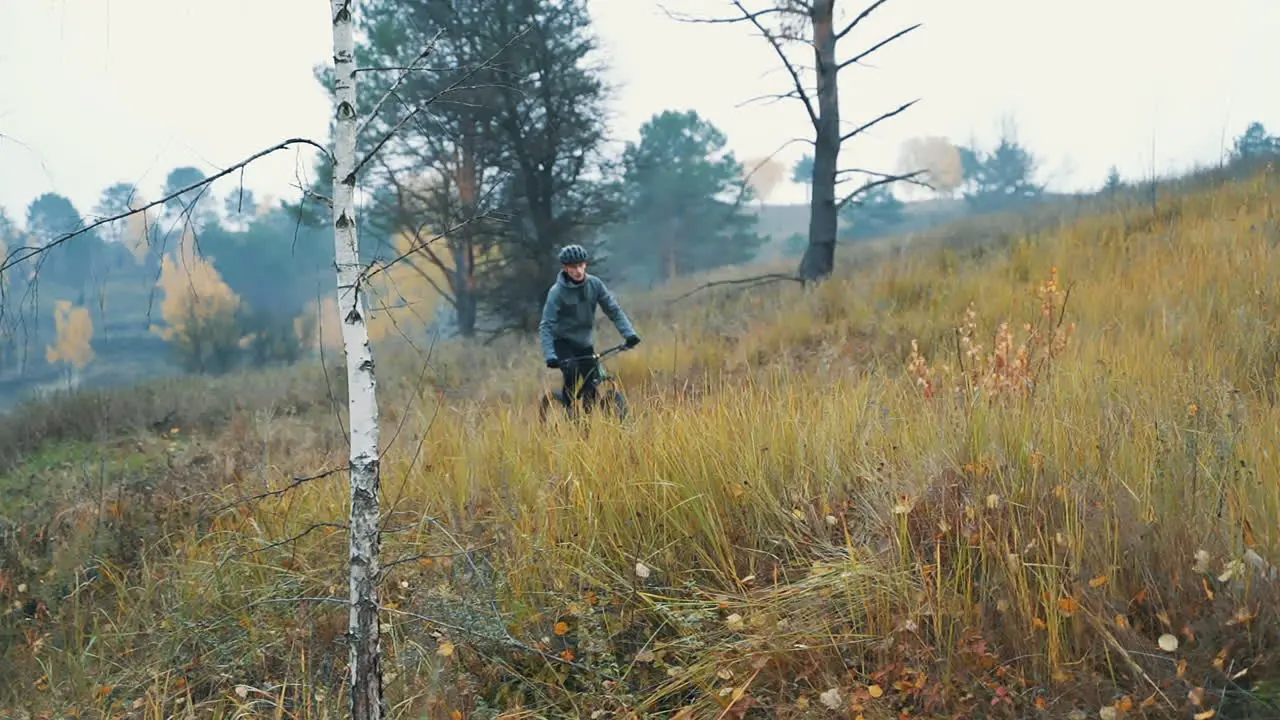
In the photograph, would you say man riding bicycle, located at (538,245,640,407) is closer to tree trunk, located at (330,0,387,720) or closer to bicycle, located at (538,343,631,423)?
bicycle, located at (538,343,631,423)

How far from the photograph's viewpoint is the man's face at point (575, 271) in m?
6.36

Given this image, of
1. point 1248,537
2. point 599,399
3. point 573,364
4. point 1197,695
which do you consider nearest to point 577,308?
point 573,364

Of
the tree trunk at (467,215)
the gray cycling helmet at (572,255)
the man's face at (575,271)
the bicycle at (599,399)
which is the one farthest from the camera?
the tree trunk at (467,215)

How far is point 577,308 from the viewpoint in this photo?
6.52 metres

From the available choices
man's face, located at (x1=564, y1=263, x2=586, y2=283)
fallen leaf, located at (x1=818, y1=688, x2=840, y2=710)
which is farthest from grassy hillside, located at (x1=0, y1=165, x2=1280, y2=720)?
man's face, located at (x1=564, y1=263, x2=586, y2=283)

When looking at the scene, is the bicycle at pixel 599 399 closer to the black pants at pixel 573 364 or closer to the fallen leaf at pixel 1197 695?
the black pants at pixel 573 364

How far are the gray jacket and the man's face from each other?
0.05 meters

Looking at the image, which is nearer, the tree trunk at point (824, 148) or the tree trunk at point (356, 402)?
the tree trunk at point (356, 402)

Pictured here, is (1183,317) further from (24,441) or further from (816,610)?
(24,441)

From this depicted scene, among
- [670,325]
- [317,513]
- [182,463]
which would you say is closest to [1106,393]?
[317,513]

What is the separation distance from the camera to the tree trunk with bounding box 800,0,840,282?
37.2 ft

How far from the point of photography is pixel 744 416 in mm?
3811

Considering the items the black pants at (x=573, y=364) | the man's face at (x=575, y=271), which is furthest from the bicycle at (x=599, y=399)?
the man's face at (x=575, y=271)

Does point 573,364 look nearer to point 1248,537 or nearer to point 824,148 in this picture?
point 1248,537
